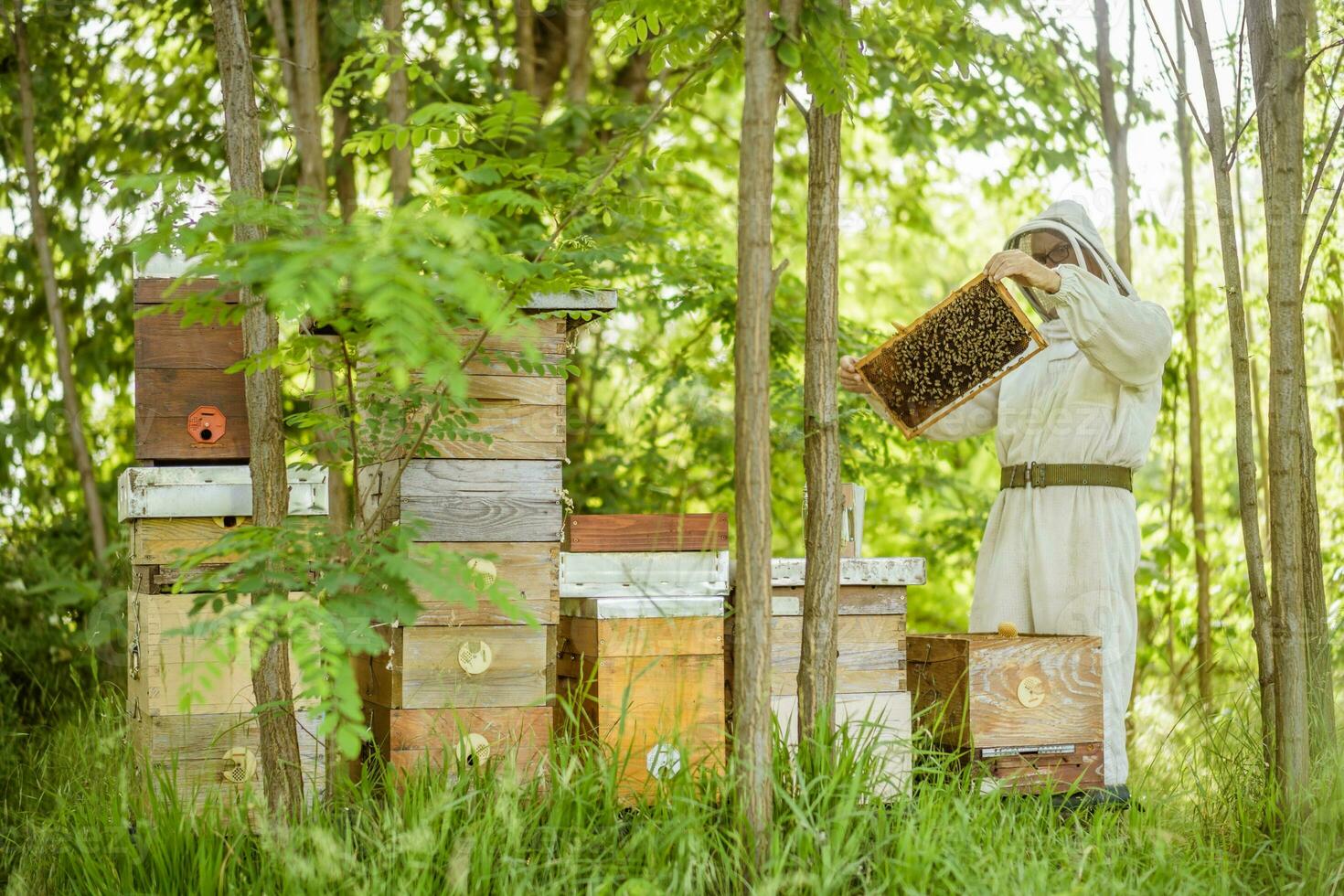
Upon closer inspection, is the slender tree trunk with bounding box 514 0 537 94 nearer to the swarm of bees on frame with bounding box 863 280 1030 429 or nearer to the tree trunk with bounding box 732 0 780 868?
the swarm of bees on frame with bounding box 863 280 1030 429

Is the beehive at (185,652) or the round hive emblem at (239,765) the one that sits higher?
the beehive at (185,652)

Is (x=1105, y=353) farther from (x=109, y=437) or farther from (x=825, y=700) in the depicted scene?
(x=109, y=437)

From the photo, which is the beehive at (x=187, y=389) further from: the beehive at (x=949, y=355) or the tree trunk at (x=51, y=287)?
the tree trunk at (x=51, y=287)

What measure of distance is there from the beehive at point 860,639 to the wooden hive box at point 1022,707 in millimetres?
110

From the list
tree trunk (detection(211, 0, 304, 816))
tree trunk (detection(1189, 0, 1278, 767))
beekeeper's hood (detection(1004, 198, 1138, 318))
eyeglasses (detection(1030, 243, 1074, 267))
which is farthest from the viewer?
eyeglasses (detection(1030, 243, 1074, 267))

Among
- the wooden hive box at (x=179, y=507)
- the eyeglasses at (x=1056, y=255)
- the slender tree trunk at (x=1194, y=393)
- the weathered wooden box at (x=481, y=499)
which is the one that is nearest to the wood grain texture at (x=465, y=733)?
the weathered wooden box at (x=481, y=499)

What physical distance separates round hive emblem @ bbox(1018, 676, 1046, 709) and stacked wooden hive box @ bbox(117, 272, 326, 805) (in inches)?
73.7

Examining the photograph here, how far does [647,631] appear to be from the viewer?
3162mm

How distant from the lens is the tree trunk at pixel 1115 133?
18.2 ft

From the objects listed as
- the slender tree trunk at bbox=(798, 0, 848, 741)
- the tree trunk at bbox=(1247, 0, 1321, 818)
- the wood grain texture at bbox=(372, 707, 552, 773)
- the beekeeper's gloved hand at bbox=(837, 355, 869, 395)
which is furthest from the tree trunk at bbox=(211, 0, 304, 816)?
the tree trunk at bbox=(1247, 0, 1321, 818)

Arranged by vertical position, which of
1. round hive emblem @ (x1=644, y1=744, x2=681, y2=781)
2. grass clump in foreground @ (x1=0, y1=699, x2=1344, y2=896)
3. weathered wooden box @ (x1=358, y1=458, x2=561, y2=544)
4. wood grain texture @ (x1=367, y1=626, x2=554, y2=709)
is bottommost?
grass clump in foreground @ (x1=0, y1=699, x2=1344, y2=896)

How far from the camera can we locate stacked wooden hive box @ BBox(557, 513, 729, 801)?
3.12 m

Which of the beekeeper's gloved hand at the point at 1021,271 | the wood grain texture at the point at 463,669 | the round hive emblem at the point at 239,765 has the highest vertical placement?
the beekeeper's gloved hand at the point at 1021,271

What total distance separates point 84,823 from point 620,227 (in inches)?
144
